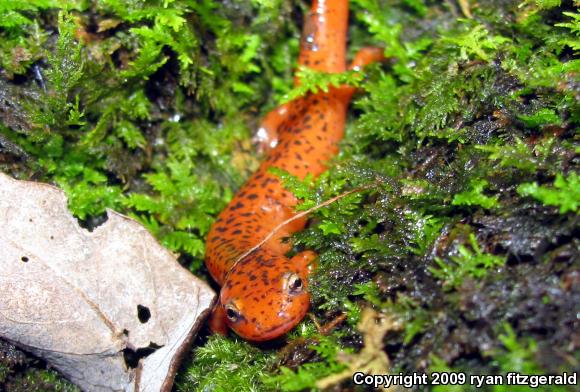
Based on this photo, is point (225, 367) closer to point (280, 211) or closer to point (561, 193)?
point (280, 211)

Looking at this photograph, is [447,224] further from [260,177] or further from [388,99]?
[260,177]

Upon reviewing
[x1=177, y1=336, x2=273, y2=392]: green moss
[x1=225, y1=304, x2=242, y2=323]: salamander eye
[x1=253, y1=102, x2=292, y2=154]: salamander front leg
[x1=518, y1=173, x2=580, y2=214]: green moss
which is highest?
[x1=518, y1=173, x2=580, y2=214]: green moss

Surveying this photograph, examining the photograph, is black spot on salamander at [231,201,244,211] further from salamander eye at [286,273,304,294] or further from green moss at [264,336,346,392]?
green moss at [264,336,346,392]

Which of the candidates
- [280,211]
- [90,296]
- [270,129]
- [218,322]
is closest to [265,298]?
[218,322]

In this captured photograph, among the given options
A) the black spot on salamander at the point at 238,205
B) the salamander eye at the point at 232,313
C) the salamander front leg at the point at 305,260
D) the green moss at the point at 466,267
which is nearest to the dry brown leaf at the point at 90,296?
the salamander eye at the point at 232,313

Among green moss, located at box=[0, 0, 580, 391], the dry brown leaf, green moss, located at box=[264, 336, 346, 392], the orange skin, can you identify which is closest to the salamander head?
the orange skin

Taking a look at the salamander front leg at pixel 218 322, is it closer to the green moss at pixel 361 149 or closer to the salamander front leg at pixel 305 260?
the green moss at pixel 361 149

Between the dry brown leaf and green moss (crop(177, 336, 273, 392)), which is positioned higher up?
the dry brown leaf

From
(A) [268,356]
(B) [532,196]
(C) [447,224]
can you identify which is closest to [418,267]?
(C) [447,224]
